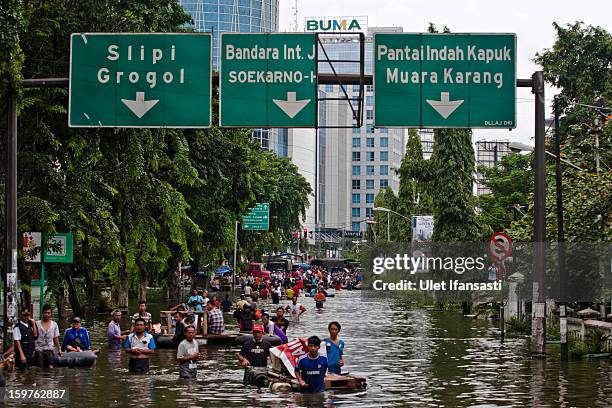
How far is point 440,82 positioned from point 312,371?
786cm

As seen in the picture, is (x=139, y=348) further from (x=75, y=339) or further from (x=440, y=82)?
(x=440, y=82)

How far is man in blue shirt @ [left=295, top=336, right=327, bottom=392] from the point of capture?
2051cm

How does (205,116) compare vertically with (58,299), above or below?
above

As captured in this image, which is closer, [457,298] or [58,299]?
[58,299]

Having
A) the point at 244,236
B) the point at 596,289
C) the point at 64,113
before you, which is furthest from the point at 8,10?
the point at 244,236

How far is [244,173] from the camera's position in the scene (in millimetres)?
57625

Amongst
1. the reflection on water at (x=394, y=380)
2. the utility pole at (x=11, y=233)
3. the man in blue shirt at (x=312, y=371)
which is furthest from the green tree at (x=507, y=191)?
the man in blue shirt at (x=312, y=371)

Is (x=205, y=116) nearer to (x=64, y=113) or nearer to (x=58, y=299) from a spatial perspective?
(x=64, y=113)

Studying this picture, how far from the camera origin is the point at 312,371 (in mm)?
20578

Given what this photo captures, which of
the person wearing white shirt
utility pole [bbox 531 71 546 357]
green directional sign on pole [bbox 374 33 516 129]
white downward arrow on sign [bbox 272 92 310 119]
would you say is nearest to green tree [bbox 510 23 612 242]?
utility pole [bbox 531 71 546 357]

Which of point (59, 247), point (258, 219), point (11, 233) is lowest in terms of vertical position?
point (59, 247)

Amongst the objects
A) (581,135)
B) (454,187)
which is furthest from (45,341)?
(454,187)

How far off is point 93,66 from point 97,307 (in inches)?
1234

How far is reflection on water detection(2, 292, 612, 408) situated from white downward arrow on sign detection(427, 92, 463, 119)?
623cm
